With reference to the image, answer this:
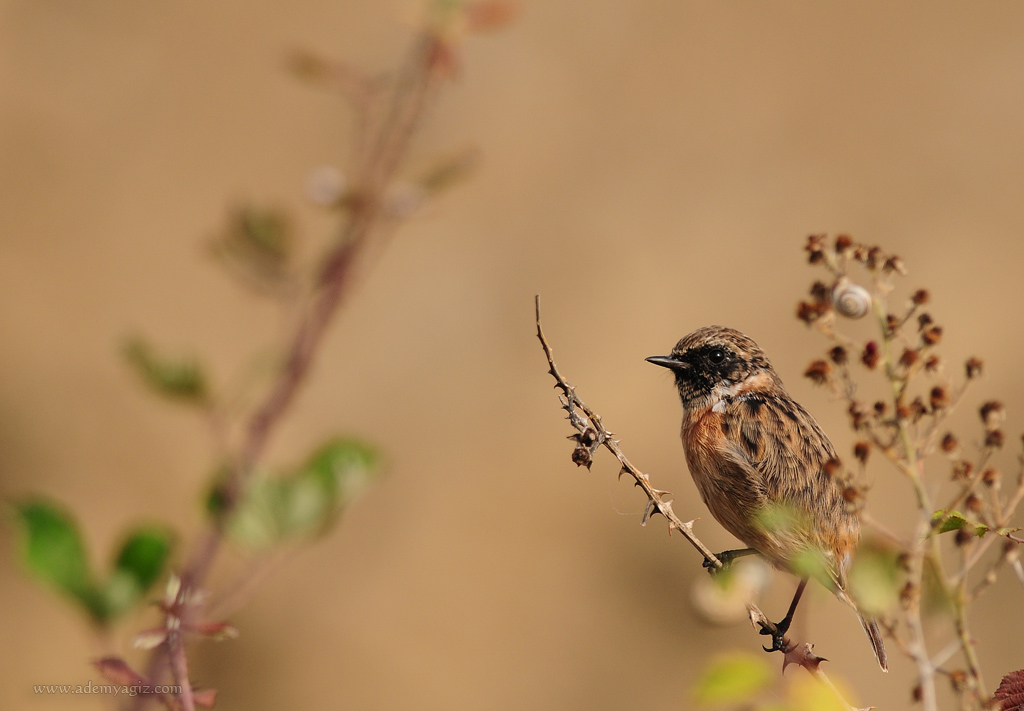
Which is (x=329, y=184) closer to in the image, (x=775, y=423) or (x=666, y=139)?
(x=775, y=423)

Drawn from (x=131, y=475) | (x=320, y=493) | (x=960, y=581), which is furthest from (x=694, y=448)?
(x=131, y=475)

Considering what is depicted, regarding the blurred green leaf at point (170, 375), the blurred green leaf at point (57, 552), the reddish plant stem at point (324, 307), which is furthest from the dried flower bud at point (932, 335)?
the blurred green leaf at point (57, 552)

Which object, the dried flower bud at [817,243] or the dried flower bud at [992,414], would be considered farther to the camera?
the dried flower bud at [817,243]

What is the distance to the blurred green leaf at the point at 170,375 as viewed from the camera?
1230mm

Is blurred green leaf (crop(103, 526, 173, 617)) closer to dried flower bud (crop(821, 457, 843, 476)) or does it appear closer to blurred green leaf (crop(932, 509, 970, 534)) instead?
dried flower bud (crop(821, 457, 843, 476))

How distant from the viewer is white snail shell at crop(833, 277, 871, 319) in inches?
75.1

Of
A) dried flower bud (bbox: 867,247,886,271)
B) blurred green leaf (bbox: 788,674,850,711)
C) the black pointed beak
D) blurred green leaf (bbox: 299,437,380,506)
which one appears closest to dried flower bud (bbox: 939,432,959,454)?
dried flower bud (bbox: 867,247,886,271)

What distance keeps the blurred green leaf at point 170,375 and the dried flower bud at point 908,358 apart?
1.31m

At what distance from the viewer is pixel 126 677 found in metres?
1.42

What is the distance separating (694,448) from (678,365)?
44 cm

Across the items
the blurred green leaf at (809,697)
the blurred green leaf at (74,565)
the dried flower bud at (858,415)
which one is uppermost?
the dried flower bud at (858,415)

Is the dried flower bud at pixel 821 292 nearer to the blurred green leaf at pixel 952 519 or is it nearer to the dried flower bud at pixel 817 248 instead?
the dried flower bud at pixel 817 248

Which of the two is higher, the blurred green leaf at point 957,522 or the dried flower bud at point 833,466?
the dried flower bud at point 833,466

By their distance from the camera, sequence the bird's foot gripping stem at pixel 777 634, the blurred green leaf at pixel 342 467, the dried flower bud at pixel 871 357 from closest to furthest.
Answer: the blurred green leaf at pixel 342 467 < the dried flower bud at pixel 871 357 < the bird's foot gripping stem at pixel 777 634
